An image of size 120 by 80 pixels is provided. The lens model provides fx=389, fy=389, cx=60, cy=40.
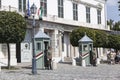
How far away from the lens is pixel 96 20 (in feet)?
182

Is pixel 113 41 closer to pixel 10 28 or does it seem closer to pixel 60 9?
pixel 60 9

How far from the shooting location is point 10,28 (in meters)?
27.2

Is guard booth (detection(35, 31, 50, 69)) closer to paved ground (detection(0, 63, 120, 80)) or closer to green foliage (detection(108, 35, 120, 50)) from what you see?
paved ground (detection(0, 63, 120, 80))

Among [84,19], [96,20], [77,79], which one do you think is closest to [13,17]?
[77,79]

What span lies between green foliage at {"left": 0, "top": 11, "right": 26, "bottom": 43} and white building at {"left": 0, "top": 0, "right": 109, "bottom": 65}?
851 centimetres

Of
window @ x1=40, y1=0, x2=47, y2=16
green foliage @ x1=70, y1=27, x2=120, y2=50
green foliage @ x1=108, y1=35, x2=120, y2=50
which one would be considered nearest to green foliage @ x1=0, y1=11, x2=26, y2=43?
green foliage @ x1=70, y1=27, x2=120, y2=50

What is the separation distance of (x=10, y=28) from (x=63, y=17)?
20097 millimetres

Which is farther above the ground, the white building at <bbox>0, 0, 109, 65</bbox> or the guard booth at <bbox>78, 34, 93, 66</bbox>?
the white building at <bbox>0, 0, 109, 65</bbox>

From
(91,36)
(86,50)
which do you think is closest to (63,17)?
(91,36)

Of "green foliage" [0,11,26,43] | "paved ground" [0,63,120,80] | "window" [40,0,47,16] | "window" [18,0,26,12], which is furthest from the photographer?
"window" [40,0,47,16]

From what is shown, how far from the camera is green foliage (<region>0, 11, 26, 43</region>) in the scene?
27.2 metres

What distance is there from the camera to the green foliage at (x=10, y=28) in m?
27.2

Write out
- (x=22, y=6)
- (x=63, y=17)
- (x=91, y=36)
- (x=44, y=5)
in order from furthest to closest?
(x=63, y=17)
(x=44, y=5)
(x=91, y=36)
(x=22, y=6)

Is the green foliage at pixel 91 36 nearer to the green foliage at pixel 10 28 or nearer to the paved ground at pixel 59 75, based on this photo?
the green foliage at pixel 10 28
